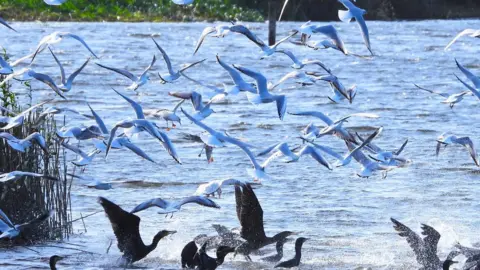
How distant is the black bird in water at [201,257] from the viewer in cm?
698

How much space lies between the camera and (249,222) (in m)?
7.58

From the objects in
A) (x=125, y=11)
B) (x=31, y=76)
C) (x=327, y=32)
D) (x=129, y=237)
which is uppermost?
(x=327, y=32)

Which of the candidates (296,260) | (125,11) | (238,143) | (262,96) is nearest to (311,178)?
(296,260)

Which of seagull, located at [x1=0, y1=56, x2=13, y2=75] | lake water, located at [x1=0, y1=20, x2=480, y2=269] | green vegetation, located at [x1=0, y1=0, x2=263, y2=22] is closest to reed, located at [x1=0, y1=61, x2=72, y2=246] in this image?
lake water, located at [x1=0, y1=20, x2=480, y2=269]

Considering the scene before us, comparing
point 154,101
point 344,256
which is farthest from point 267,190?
point 154,101

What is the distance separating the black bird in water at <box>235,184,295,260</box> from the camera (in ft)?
24.6

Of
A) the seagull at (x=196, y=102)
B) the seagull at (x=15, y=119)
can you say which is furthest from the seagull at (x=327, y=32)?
the seagull at (x=15, y=119)

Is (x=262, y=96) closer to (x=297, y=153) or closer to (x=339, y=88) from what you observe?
(x=297, y=153)

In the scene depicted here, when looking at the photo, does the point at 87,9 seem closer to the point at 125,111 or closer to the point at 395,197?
the point at 125,111

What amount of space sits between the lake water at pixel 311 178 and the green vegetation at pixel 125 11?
18.1 meters

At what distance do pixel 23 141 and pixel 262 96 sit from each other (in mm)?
1450

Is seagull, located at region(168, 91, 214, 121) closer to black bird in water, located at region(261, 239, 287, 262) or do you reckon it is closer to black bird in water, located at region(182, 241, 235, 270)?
black bird in water, located at region(182, 241, 235, 270)

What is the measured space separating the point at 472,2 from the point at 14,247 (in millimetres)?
47698

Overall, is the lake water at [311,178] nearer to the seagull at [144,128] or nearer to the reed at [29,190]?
the reed at [29,190]
